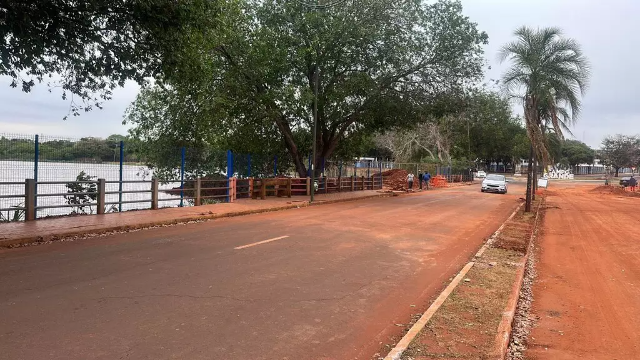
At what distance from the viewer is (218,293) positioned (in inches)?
240

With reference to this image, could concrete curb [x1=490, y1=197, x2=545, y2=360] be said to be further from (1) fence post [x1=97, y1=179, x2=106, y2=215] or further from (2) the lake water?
(2) the lake water

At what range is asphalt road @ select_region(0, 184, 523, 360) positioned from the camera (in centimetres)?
442

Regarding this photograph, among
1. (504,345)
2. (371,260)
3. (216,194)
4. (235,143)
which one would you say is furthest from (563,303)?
(235,143)

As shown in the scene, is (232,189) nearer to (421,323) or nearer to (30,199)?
(30,199)

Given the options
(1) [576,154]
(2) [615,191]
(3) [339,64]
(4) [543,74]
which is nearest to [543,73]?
(4) [543,74]

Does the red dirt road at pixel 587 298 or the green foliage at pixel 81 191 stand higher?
the green foliage at pixel 81 191

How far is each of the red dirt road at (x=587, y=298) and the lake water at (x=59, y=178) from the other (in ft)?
39.8

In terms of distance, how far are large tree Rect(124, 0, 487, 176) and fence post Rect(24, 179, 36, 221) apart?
9.63 m

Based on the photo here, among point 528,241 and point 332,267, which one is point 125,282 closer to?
point 332,267

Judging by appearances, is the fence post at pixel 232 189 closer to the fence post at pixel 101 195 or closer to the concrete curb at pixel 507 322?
the fence post at pixel 101 195

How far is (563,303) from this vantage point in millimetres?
6504

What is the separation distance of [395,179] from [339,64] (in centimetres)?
1689

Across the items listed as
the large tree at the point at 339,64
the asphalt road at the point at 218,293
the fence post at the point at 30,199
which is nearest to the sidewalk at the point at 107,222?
the fence post at the point at 30,199

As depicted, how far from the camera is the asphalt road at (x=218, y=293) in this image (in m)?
4.42
